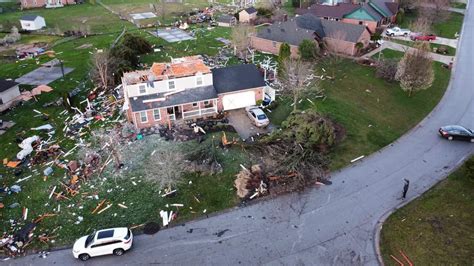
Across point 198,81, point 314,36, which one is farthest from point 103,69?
point 314,36

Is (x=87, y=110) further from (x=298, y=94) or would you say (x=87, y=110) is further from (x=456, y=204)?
(x=456, y=204)

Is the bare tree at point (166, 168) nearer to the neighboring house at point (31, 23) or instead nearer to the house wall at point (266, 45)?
the house wall at point (266, 45)

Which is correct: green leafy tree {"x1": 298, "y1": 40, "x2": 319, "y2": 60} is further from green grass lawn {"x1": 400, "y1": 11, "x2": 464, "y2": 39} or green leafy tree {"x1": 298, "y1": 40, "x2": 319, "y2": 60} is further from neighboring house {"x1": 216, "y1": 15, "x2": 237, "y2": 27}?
neighboring house {"x1": 216, "y1": 15, "x2": 237, "y2": 27}

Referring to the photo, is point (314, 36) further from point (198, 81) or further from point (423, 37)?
point (198, 81)

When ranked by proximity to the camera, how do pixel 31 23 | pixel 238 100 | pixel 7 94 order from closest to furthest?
1. pixel 238 100
2. pixel 7 94
3. pixel 31 23

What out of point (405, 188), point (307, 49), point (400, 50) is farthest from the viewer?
point (400, 50)

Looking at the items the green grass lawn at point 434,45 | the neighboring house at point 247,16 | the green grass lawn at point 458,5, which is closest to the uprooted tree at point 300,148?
Result: the green grass lawn at point 434,45

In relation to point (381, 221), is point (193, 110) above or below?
above
